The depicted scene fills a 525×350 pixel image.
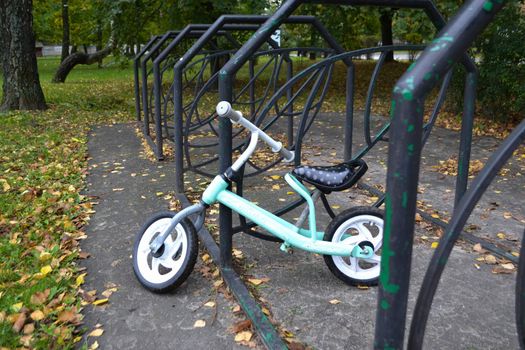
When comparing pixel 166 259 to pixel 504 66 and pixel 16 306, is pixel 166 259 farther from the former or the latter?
pixel 504 66

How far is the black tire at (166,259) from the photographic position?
8.36 ft

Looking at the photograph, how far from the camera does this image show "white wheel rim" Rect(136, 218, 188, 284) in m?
2.60

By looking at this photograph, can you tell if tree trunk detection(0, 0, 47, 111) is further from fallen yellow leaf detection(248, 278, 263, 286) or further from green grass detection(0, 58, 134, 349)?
fallen yellow leaf detection(248, 278, 263, 286)

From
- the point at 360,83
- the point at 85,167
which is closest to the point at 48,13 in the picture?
the point at 360,83

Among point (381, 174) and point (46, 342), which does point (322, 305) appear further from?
point (381, 174)

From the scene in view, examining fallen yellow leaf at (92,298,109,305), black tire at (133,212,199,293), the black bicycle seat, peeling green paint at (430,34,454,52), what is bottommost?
fallen yellow leaf at (92,298,109,305)

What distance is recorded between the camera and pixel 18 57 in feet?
30.7

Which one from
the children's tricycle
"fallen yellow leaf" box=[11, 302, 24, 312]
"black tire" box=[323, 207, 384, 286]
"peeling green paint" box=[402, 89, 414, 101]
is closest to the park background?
"fallen yellow leaf" box=[11, 302, 24, 312]

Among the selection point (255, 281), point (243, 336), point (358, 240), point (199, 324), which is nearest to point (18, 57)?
point (255, 281)

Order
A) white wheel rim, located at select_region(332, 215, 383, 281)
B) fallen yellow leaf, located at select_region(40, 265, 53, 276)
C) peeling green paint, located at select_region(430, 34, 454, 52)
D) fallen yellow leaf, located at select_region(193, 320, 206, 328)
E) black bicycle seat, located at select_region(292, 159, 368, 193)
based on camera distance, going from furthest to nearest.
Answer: fallen yellow leaf, located at select_region(40, 265, 53, 276), white wheel rim, located at select_region(332, 215, 383, 281), black bicycle seat, located at select_region(292, 159, 368, 193), fallen yellow leaf, located at select_region(193, 320, 206, 328), peeling green paint, located at select_region(430, 34, 454, 52)

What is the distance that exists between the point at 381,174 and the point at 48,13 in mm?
27947

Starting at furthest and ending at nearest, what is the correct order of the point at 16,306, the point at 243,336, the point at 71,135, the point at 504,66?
the point at 71,135 < the point at 504,66 < the point at 16,306 < the point at 243,336

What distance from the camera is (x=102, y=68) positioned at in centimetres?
2884

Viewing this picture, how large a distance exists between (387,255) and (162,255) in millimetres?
1736
